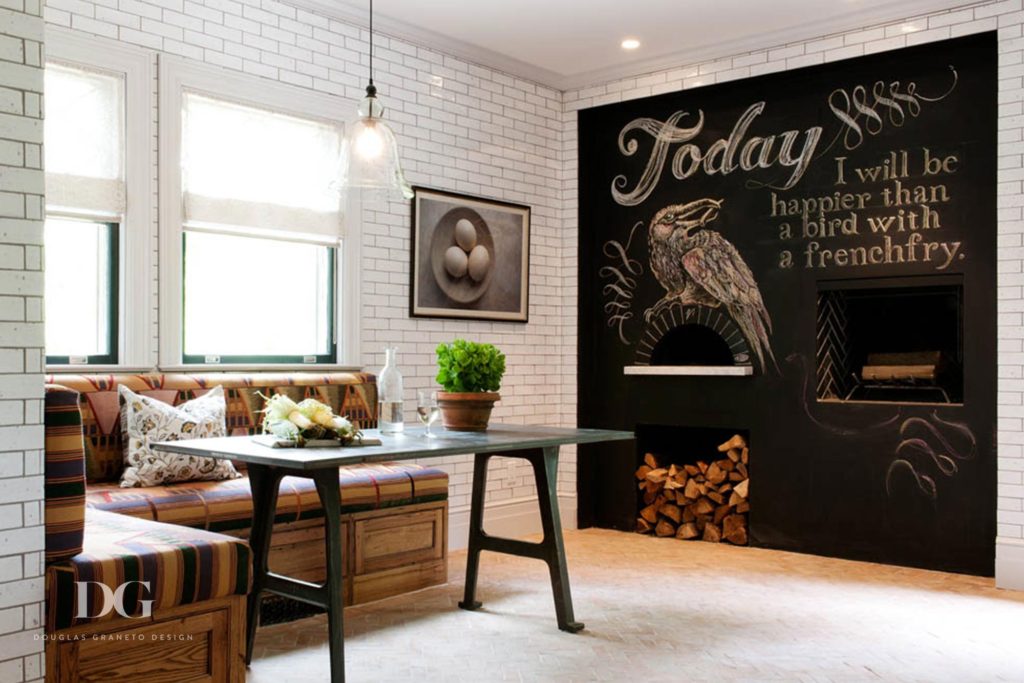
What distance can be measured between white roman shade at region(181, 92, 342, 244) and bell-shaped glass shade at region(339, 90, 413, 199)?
94cm

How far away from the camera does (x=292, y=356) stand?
5508 millimetres

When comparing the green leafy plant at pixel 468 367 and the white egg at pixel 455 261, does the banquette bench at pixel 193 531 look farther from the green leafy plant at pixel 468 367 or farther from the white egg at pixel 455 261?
the white egg at pixel 455 261

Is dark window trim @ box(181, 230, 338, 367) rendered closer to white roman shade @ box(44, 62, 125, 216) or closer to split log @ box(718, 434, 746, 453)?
white roman shade @ box(44, 62, 125, 216)

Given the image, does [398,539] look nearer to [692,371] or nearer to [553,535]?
[553,535]

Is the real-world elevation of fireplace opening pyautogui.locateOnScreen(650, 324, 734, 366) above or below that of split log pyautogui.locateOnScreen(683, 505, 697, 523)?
above

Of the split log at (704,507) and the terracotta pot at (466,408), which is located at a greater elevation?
the terracotta pot at (466,408)

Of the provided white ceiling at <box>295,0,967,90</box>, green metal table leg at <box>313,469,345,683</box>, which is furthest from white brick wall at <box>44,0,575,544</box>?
green metal table leg at <box>313,469,345,683</box>

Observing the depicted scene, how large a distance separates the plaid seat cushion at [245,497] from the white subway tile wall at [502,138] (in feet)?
3.54

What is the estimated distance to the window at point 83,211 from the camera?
14.7 ft

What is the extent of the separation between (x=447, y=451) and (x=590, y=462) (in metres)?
3.44

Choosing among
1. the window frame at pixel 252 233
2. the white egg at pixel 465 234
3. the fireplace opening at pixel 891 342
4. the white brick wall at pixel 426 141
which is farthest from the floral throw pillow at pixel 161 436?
the fireplace opening at pixel 891 342

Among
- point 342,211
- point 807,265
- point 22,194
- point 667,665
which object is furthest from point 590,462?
point 22,194

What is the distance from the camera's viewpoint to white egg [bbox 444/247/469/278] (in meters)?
6.25

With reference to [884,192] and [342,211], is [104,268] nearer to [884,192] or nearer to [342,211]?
[342,211]
